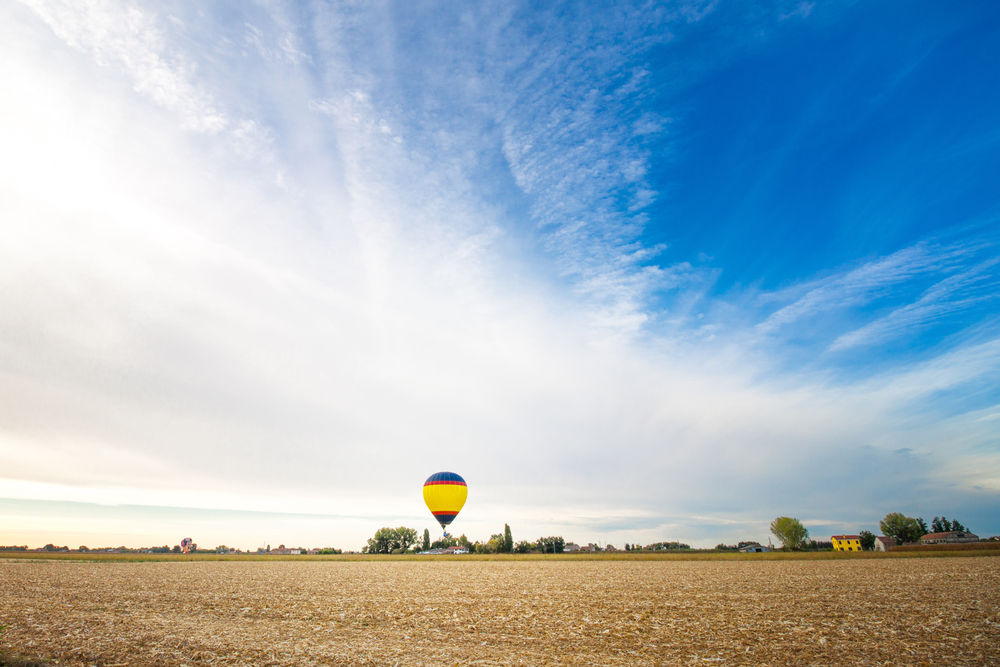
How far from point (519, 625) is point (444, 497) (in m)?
54.1

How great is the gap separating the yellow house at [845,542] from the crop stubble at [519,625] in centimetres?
16722

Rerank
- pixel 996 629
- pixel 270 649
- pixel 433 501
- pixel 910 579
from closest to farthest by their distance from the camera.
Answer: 1. pixel 270 649
2. pixel 996 629
3. pixel 910 579
4. pixel 433 501

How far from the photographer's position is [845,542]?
507 feet

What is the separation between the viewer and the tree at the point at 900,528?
14388 centimetres

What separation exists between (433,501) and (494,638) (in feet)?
187

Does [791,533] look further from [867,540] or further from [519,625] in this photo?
[519,625]

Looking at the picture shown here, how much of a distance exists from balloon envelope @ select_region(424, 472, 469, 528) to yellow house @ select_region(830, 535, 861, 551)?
15309 cm

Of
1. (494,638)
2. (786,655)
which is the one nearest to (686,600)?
(786,655)

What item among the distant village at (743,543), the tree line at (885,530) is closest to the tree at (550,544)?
the distant village at (743,543)

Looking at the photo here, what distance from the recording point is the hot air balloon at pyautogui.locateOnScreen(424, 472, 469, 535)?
66938 mm

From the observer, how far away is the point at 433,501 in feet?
221

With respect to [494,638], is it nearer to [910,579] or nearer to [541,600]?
[541,600]

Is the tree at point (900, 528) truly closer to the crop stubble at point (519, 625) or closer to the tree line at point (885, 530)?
the tree line at point (885, 530)

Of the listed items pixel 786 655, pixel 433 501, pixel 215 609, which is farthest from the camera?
pixel 433 501
